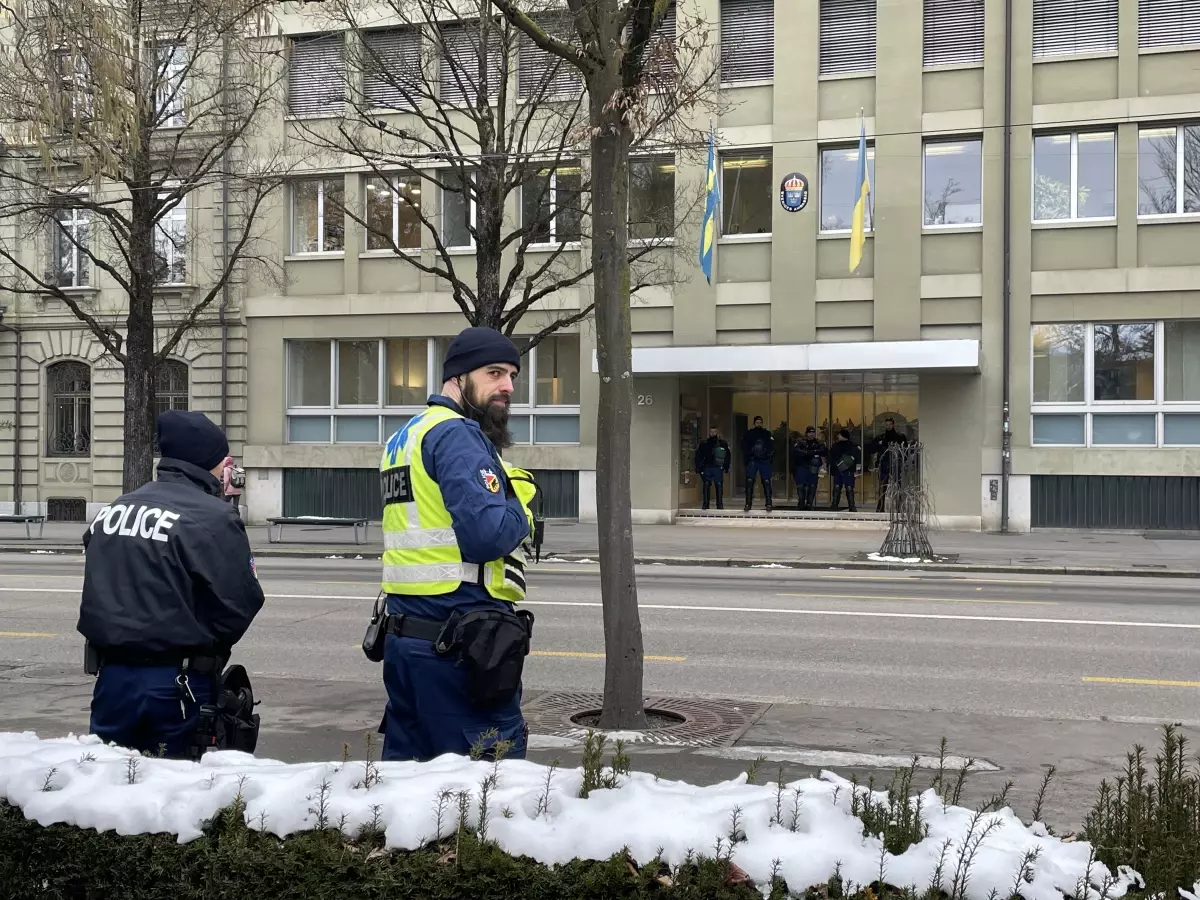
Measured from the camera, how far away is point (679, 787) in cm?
333

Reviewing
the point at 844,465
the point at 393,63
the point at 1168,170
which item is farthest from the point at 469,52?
the point at 1168,170

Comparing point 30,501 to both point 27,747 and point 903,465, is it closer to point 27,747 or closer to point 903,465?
point 903,465

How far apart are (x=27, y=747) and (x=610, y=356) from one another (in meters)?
4.43

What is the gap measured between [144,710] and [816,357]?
68.4 ft

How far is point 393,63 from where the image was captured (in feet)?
68.2

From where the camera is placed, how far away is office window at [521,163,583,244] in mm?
19766

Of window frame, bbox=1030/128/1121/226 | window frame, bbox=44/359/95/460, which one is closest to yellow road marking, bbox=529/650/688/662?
window frame, bbox=1030/128/1121/226

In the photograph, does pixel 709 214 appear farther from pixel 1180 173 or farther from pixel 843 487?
pixel 1180 173

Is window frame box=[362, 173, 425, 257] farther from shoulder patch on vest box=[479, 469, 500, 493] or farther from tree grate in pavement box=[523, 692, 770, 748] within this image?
shoulder patch on vest box=[479, 469, 500, 493]

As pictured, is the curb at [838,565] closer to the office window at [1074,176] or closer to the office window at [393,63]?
the office window at [393,63]

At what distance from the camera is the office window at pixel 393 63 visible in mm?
18984

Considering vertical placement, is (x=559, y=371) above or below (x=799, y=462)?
above

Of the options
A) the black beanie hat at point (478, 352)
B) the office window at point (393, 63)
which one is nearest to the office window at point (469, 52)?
the office window at point (393, 63)

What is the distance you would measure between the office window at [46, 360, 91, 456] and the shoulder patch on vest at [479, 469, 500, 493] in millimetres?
28290
